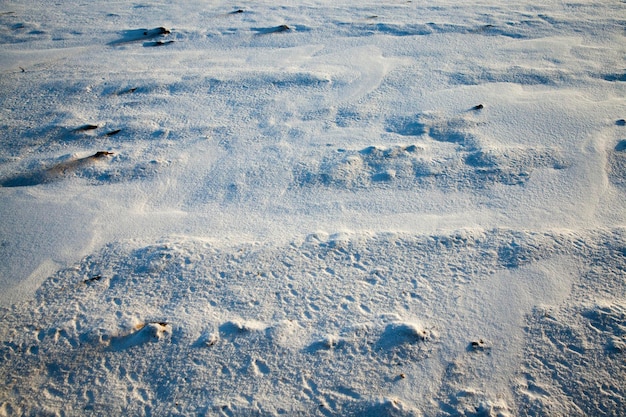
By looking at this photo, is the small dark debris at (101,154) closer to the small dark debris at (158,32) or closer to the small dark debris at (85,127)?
the small dark debris at (85,127)

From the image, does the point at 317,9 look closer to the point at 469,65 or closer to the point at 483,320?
the point at 469,65

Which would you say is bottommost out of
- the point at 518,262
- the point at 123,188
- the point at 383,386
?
the point at 383,386

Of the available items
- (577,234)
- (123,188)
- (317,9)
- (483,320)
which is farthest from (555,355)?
(317,9)

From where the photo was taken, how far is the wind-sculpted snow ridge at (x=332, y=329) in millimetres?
1222

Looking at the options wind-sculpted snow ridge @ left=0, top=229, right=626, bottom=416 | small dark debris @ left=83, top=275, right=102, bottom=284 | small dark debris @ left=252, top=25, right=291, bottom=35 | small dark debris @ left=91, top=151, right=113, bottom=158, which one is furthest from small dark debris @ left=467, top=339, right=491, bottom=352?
small dark debris @ left=252, top=25, right=291, bottom=35

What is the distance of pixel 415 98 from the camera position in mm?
2256

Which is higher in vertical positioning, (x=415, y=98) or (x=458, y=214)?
(x=415, y=98)

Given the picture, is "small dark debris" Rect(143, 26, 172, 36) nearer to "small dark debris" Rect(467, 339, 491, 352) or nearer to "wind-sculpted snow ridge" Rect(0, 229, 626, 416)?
"wind-sculpted snow ridge" Rect(0, 229, 626, 416)

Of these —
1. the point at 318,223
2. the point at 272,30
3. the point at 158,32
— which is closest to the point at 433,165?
the point at 318,223

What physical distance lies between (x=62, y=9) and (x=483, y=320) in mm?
3533

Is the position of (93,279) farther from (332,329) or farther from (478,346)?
(478,346)

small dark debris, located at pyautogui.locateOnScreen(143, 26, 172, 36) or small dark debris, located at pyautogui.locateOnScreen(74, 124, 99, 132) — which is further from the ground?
small dark debris, located at pyautogui.locateOnScreen(143, 26, 172, 36)

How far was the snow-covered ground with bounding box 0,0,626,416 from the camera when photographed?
1.26 m

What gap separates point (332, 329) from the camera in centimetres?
135
